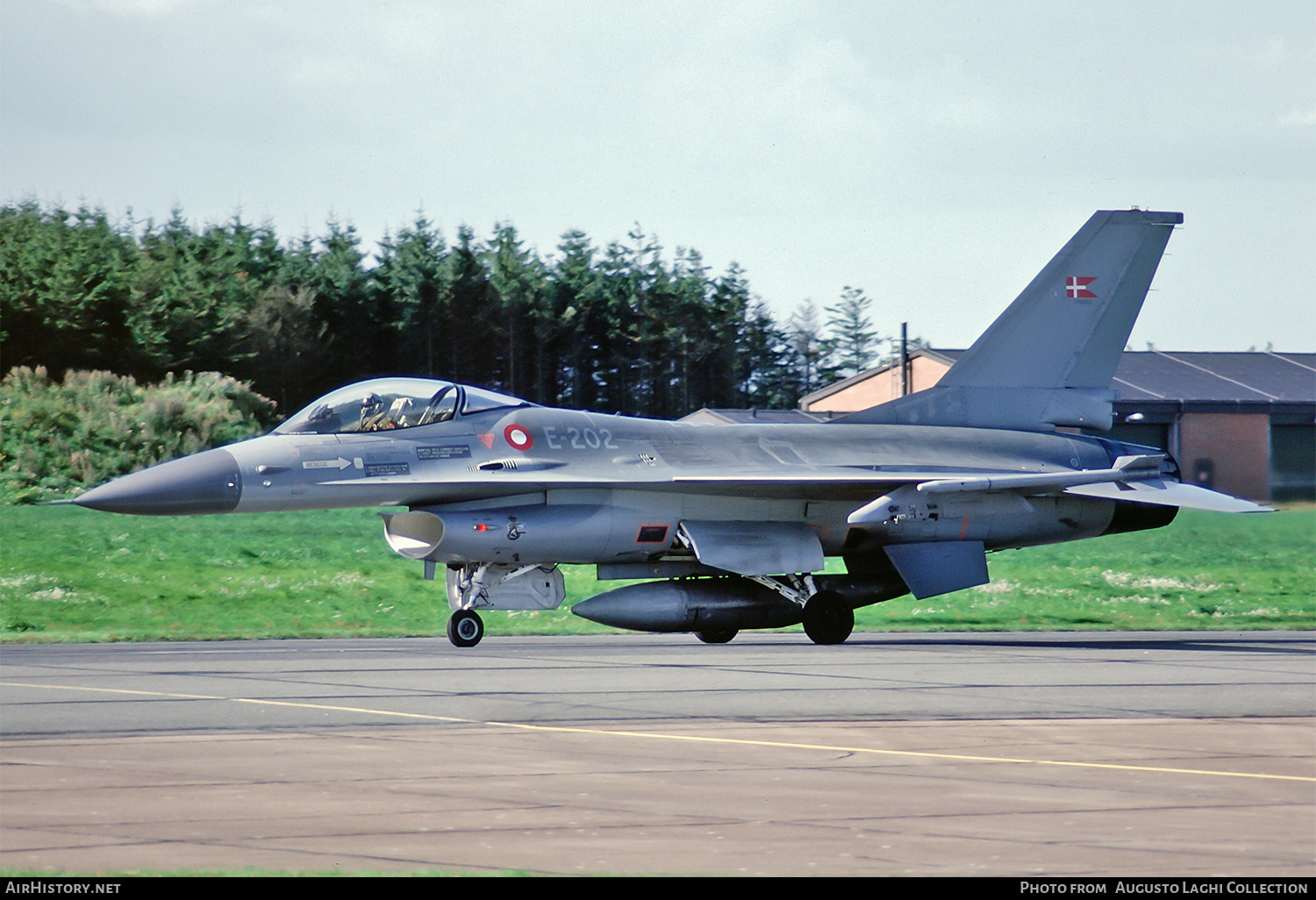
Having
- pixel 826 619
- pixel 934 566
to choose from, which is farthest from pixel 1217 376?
pixel 826 619

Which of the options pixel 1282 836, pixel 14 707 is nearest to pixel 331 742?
pixel 14 707

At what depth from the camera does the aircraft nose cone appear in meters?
15.1

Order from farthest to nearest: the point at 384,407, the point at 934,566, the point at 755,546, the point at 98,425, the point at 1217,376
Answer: the point at 1217,376 < the point at 98,425 < the point at 934,566 < the point at 755,546 < the point at 384,407

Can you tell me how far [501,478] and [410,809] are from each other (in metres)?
9.31

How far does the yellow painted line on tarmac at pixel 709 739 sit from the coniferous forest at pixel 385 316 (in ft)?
116

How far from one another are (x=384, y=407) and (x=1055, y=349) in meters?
9.23

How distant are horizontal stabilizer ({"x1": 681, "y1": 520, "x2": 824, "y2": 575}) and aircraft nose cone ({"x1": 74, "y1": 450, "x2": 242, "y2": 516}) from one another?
5077 mm

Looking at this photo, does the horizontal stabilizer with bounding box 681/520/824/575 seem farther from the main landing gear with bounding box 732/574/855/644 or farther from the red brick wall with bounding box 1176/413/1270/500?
the red brick wall with bounding box 1176/413/1270/500

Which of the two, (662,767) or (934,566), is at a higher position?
(934,566)

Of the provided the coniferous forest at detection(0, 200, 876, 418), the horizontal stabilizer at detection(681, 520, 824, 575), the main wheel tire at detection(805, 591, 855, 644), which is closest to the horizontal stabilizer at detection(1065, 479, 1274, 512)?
the main wheel tire at detection(805, 591, 855, 644)

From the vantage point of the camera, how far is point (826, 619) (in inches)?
705

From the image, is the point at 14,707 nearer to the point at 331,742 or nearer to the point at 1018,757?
the point at 331,742

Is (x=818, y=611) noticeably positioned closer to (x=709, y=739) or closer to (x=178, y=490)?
(x=178, y=490)

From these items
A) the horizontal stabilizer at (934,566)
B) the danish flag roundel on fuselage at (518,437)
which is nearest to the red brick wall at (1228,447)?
the horizontal stabilizer at (934,566)
